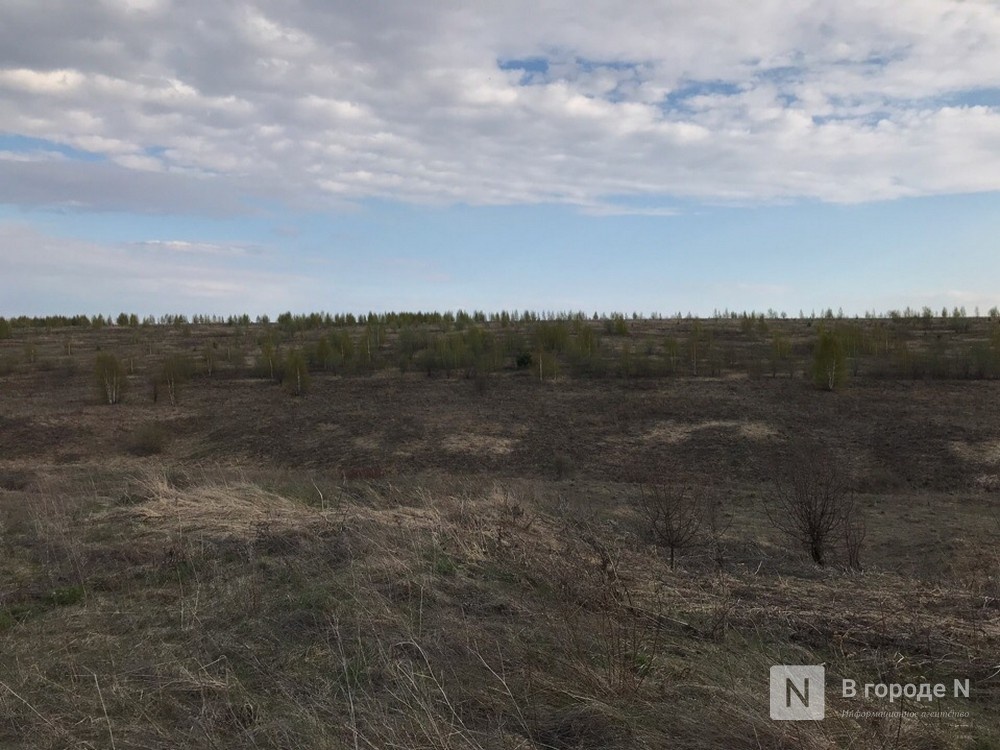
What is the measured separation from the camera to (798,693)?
3.35 m

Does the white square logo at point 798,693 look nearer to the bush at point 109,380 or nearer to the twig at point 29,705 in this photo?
the twig at point 29,705

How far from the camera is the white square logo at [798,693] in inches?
123

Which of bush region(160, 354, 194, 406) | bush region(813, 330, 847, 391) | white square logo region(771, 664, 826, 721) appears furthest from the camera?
bush region(160, 354, 194, 406)

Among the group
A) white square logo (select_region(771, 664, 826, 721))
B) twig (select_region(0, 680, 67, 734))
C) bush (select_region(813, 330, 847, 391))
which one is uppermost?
bush (select_region(813, 330, 847, 391))

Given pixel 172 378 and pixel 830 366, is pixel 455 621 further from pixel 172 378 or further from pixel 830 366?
Result: pixel 172 378

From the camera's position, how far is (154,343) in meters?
40.8

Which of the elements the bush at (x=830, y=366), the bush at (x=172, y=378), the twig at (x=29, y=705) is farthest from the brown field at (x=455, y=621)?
the bush at (x=172, y=378)

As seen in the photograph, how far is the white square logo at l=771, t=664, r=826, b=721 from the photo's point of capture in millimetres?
3115

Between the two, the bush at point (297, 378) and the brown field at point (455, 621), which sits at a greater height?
the bush at point (297, 378)

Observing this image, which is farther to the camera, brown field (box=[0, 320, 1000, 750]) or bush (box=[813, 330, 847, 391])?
bush (box=[813, 330, 847, 391])

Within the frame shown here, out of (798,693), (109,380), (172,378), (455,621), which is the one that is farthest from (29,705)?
(109,380)

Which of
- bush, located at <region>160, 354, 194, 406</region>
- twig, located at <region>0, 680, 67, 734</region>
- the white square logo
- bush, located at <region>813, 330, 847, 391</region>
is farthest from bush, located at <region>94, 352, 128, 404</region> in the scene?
the white square logo

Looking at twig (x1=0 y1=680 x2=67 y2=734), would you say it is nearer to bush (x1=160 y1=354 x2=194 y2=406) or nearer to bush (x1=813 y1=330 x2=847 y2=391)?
bush (x1=160 y1=354 x2=194 y2=406)

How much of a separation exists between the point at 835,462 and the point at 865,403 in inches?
257
